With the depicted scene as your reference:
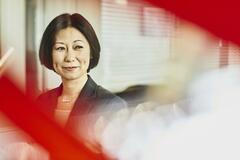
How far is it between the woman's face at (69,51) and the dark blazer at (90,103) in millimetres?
60

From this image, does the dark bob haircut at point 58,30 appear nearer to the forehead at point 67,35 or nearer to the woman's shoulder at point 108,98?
the forehead at point 67,35

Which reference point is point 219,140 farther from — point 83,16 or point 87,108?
point 83,16

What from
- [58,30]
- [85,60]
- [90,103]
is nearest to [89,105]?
[90,103]

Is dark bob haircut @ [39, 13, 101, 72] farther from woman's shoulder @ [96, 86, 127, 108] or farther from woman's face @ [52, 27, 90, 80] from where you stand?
woman's shoulder @ [96, 86, 127, 108]

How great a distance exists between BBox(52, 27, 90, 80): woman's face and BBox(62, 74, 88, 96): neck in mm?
36

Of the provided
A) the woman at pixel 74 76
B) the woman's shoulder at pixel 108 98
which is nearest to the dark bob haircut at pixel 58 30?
the woman at pixel 74 76

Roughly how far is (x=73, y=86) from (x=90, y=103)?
73 millimetres

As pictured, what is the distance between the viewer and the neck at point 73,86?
1.31 metres

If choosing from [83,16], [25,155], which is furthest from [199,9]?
[25,155]

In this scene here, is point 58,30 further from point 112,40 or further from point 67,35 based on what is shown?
point 112,40

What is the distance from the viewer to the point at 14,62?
4.10 feet

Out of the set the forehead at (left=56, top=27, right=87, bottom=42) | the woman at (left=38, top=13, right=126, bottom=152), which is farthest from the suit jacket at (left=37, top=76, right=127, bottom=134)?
the forehead at (left=56, top=27, right=87, bottom=42)

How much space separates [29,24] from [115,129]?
0.41 meters

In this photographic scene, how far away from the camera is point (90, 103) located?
1332mm
